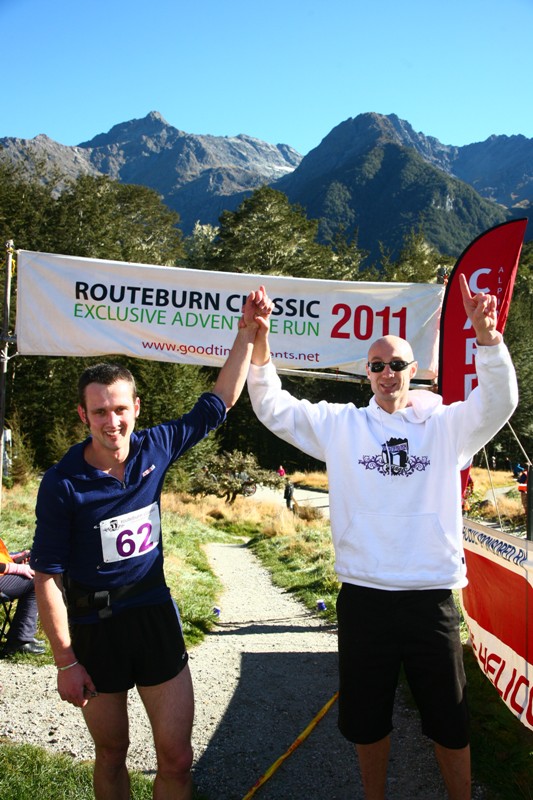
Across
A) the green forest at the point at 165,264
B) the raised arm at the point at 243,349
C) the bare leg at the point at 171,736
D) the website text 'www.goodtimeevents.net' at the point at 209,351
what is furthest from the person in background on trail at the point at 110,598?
the green forest at the point at 165,264

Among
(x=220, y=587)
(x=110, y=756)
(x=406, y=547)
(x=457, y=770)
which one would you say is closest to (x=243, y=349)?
(x=406, y=547)

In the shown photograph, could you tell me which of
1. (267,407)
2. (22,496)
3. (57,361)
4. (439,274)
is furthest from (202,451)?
(267,407)

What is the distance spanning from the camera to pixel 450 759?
2695mm

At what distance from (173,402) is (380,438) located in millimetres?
26454

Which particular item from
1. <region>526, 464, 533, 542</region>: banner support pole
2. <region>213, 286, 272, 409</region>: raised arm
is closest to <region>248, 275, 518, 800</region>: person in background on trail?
<region>213, 286, 272, 409</region>: raised arm

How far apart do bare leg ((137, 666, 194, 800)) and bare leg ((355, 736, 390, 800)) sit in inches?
28.8

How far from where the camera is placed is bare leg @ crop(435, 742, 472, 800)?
269 centimetres

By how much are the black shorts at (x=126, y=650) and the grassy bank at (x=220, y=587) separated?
3.28 feet

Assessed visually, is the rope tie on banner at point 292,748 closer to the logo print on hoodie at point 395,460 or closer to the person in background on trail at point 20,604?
the logo print on hoodie at point 395,460

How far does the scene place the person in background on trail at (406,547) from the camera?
2670mm

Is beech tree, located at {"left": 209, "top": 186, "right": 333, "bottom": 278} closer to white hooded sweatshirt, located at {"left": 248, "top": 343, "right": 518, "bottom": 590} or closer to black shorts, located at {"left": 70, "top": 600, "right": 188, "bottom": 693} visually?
white hooded sweatshirt, located at {"left": 248, "top": 343, "right": 518, "bottom": 590}

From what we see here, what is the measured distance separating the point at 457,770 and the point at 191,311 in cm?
503

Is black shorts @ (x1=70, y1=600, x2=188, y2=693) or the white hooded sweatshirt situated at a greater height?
the white hooded sweatshirt

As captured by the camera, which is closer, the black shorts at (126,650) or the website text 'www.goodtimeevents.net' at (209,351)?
the black shorts at (126,650)
